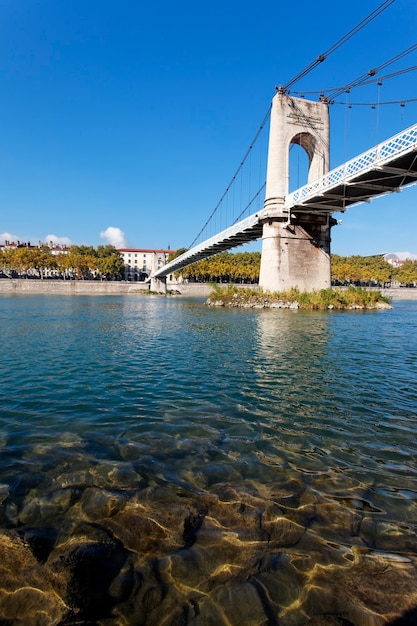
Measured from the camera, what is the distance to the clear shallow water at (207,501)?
84.1 inches

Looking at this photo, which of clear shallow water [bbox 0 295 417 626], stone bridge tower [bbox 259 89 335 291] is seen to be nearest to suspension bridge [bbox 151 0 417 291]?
stone bridge tower [bbox 259 89 335 291]

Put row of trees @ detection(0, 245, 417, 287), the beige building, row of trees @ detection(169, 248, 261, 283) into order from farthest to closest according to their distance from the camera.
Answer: the beige building < row of trees @ detection(169, 248, 261, 283) < row of trees @ detection(0, 245, 417, 287)

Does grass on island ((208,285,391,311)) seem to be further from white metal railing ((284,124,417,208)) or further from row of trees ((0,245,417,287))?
row of trees ((0,245,417,287))

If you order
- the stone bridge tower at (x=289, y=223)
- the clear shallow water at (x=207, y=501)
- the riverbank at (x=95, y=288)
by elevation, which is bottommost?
the clear shallow water at (x=207, y=501)

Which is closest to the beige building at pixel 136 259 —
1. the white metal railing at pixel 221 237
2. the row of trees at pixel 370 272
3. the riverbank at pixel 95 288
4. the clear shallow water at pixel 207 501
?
the riverbank at pixel 95 288

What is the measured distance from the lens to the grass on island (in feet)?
93.4

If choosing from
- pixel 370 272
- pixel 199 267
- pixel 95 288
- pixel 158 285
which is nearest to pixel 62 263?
pixel 95 288

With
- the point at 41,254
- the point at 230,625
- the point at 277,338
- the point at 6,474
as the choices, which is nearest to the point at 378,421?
the point at 230,625

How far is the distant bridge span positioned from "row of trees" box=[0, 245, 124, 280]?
69067 mm

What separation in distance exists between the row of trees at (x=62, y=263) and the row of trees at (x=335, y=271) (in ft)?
67.2

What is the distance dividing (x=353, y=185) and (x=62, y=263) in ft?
284

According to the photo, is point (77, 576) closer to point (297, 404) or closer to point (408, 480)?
point (408, 480)

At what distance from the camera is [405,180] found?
22.7 meters

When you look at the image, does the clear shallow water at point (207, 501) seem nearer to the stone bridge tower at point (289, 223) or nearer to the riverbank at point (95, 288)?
the stone bridge tower at point (289, 223)
